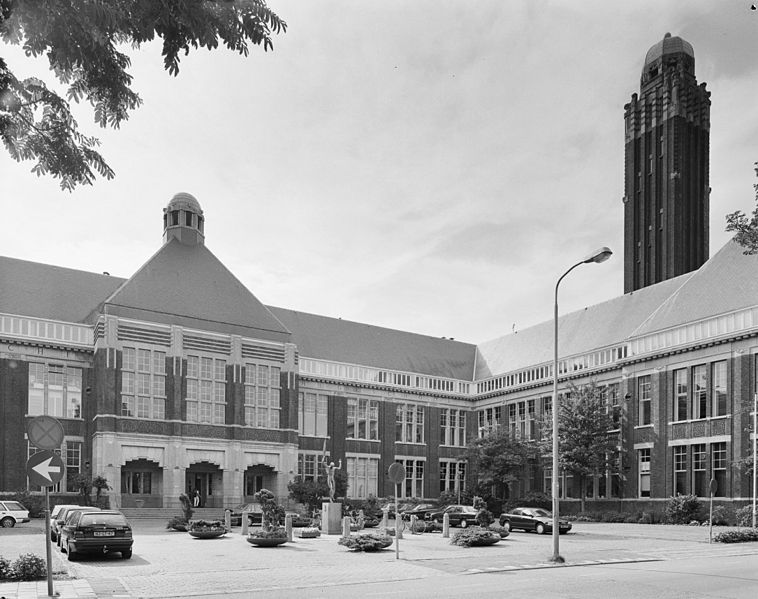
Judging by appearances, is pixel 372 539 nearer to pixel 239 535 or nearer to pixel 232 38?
pixel 239 535

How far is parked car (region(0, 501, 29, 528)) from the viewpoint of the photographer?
134ft

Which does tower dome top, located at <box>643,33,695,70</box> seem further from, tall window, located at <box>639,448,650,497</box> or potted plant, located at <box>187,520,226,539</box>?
potted plant, located at <box>187,520,226,539</box>

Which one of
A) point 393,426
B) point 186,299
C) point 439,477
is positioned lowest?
point 439,477

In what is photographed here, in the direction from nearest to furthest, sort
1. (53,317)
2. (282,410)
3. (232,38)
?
(232,38) → (53,317) → (282,410)

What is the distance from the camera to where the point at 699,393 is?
4881 cm

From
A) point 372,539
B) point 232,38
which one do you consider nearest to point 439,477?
point 372,539

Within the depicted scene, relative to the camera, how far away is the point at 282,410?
58.9m

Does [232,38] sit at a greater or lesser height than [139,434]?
greater

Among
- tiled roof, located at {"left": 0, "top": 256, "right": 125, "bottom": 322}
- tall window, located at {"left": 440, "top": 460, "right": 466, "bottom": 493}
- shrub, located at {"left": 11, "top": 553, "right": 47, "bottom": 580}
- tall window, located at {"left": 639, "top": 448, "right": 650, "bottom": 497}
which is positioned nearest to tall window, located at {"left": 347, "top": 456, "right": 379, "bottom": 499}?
tall window, located at {"left": 440, "top": 460, "right": 466, "bottom": 493}

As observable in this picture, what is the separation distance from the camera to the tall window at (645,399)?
5259 centimetres

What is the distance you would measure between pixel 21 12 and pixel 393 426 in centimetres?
6107

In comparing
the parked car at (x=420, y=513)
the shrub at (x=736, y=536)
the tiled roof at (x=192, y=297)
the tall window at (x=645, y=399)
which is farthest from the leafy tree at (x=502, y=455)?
the shrub at (x=736, y=536)

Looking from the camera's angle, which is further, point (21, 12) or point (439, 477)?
point (439, 477)

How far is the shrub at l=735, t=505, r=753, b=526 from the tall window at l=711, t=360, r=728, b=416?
6.12 metres
